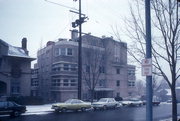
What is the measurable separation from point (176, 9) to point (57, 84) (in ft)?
120

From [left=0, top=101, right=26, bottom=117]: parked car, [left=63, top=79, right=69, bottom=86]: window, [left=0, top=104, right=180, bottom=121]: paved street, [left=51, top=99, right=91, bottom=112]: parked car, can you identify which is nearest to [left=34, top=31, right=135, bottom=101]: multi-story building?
[left=63, top=79, right=69, bottom=86]: window

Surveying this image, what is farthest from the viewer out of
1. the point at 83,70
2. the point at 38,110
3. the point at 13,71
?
the point at 83,70

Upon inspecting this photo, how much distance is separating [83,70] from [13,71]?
14870 mm

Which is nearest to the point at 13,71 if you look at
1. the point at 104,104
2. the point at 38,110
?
the point at 38,110

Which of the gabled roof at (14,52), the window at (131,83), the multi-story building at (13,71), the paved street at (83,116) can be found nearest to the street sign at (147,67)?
the paved street at (83,116)

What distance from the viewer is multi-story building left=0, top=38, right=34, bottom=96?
120ft

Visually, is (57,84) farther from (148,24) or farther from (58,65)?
(148,24)

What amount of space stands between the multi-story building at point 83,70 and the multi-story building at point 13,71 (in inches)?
313

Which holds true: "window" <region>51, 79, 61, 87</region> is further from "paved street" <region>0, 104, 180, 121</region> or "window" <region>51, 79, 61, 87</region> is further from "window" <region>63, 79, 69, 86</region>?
"paved street" <region>0, 104, 180, 121</region>

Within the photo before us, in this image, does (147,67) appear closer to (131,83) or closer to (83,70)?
(83,70)

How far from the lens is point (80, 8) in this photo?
2917 cm

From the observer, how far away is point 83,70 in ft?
158

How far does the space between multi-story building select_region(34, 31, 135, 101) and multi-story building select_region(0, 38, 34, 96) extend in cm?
795

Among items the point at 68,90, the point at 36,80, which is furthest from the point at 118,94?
the point at 36,80
